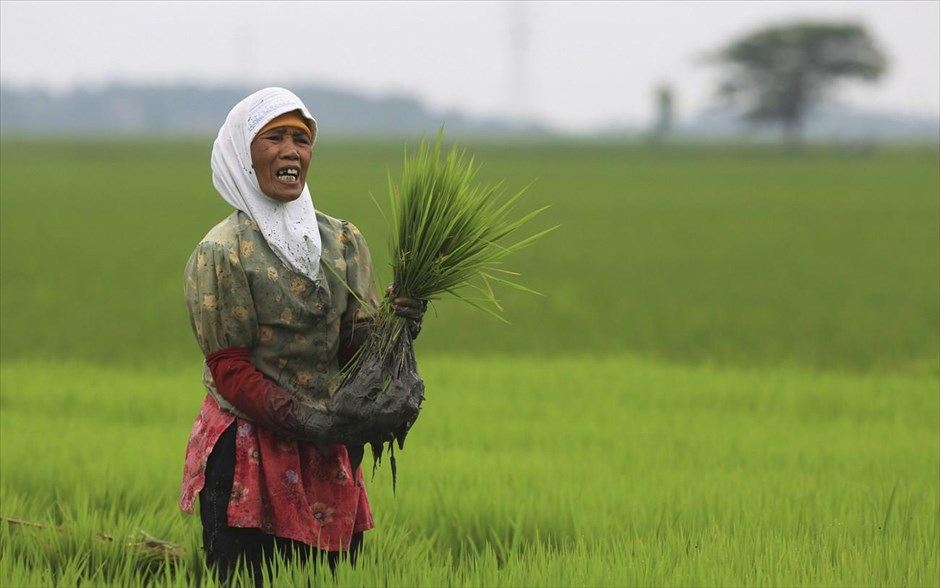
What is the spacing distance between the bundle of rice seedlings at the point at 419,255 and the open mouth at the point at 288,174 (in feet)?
0.77

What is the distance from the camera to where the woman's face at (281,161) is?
3369 millimetres

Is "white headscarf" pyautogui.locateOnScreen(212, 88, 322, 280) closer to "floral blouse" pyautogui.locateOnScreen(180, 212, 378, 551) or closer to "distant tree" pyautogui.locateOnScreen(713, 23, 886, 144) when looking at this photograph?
"floral blouse" pyautogui.locateOnScreen(180, 212, 378, 551)

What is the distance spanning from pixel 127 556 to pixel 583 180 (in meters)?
39.7

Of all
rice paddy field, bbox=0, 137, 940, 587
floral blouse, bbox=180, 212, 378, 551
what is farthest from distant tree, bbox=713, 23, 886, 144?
floral blouse, bbox=180, 212, 378, 551

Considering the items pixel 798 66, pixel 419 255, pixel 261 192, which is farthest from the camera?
pixel 798 66

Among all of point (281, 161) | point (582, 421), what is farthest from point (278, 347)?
point (582, 421)

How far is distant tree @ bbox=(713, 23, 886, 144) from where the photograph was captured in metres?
92.4

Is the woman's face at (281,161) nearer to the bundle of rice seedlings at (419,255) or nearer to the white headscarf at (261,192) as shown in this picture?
the white headscarf at (261,192)

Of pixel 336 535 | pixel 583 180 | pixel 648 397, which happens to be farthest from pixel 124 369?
pixel 583 180

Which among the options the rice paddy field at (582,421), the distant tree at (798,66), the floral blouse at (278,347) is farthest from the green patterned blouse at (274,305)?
the distant tree at (798,66)

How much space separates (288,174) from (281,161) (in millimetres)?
43

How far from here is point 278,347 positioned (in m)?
3.46

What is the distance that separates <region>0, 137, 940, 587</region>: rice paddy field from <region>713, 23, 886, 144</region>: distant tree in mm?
73125

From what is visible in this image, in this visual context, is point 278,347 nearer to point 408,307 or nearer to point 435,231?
point 408,307
